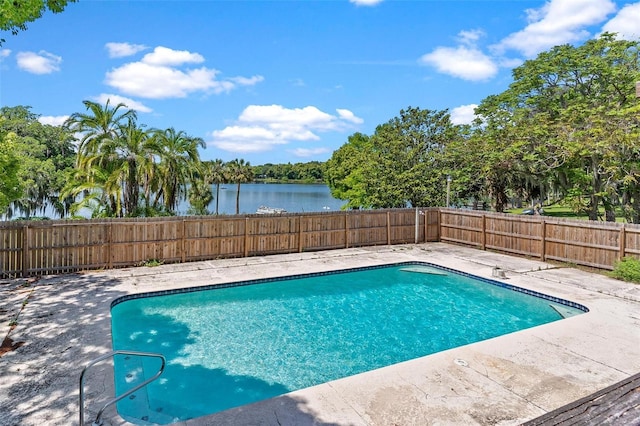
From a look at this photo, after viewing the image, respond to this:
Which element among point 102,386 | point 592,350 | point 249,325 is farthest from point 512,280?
point 102,386

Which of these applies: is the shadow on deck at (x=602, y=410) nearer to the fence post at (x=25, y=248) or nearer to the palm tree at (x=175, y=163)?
the fence post at (x=25, y=248)

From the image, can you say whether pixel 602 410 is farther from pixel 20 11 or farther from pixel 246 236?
pixel 246 236


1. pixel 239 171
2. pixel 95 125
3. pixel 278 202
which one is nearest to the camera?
pixel 95 125

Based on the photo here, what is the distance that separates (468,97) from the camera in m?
25.0

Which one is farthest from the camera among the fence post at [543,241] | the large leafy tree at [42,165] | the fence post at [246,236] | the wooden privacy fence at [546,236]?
the large leafy tree at [42,165]

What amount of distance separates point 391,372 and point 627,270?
7.93 metres

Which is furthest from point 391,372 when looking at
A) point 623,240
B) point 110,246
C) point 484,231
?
point 484,231

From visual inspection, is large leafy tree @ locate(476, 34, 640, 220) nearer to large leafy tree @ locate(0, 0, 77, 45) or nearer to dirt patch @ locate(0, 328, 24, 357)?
large leafy tree @ locate(0, 0, 77, 45)

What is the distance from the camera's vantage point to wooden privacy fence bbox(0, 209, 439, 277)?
9062mm

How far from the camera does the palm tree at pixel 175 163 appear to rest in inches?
575

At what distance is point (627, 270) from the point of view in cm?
920

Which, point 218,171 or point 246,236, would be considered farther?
point 218,171

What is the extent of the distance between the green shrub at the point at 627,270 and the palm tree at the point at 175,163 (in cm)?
1428

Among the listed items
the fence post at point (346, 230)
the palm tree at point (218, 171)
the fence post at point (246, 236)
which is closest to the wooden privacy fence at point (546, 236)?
the fence post at point (346, 230)
